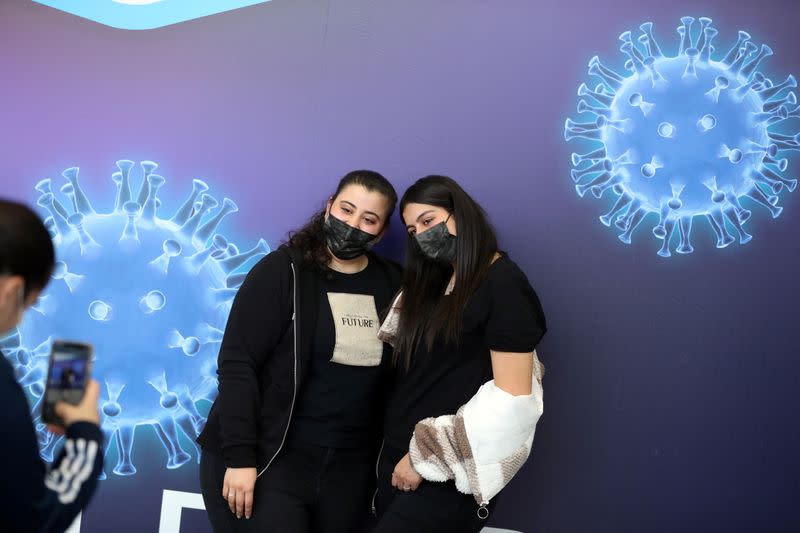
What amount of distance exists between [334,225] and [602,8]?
125 cm

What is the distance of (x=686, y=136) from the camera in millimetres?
2445

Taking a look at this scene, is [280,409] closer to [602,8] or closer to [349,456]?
[349,456]

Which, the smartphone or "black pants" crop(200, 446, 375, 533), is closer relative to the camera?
the smartphone

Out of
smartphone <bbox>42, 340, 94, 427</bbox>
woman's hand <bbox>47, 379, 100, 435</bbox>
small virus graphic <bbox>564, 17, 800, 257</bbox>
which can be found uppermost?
small virus graphic <bbox>564, 17, 800, 257</bbox>

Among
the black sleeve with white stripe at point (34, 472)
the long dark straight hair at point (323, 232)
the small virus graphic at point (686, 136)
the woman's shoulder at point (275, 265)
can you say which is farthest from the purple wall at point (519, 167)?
the black sleeve with white stripe at point (34, 472)

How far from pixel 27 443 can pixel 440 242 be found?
4.08 ft

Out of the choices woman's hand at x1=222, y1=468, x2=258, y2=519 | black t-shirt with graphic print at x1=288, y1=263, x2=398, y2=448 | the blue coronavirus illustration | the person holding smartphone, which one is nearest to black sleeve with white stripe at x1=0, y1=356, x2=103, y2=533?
the person holding smartphone

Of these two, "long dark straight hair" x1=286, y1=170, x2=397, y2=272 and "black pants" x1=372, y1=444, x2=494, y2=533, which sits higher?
"long dark straight hair" x1=286, y1=170, x2=397, y2=272

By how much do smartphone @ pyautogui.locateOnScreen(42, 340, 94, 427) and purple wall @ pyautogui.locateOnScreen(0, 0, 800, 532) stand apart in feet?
4.46

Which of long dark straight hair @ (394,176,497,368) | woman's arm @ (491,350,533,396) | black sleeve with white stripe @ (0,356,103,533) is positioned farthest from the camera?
long dark straight hair @ (394,176,497,368)

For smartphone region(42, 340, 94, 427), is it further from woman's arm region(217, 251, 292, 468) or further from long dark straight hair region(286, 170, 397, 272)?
long dark straight hair region(286, 170, 397, 272)

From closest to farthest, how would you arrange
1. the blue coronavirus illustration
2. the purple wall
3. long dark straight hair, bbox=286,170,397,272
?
long dark straight hair, bbox=286,170,397,272, the purple wall, the blue coronavirus illustration

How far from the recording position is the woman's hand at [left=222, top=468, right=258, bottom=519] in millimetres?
2039

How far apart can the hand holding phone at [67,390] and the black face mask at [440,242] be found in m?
1.04
